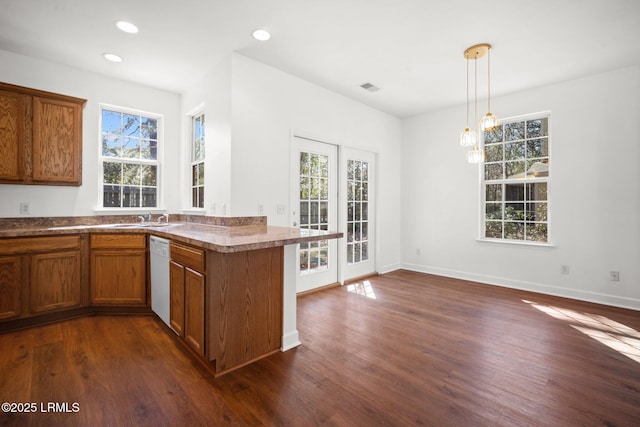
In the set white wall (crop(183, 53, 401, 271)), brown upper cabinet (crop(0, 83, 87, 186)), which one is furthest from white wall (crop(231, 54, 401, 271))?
brown upper cabinet (crop(0, 83, 87, 186))

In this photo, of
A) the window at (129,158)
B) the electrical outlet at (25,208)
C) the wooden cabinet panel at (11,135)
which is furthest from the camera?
the window at (129,158)

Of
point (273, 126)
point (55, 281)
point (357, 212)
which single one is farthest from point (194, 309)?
point (357, 212)

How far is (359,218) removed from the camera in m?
4.82

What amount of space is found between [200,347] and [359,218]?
3.22 m

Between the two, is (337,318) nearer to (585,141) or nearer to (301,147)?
(301,147)

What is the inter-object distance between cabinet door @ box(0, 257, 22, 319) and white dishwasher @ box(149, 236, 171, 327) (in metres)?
1.09

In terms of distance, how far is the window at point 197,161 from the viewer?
3.85m

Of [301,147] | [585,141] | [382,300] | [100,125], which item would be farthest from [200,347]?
[585,141]

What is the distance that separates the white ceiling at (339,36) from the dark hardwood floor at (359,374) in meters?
2.77

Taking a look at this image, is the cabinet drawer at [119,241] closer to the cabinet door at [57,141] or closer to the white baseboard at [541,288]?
the cabinet door at [57,141]

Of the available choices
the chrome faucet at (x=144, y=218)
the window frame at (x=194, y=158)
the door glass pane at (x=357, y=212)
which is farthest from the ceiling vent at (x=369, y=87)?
the chrome faucet at (x=144, y=218)

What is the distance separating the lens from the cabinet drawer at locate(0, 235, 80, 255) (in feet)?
8.72

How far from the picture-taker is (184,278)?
7.60 ft

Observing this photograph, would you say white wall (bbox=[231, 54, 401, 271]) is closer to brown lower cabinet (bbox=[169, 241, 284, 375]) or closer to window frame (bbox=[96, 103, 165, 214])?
brown lower cabinet (bbox=[169, 241, 284, 375])
